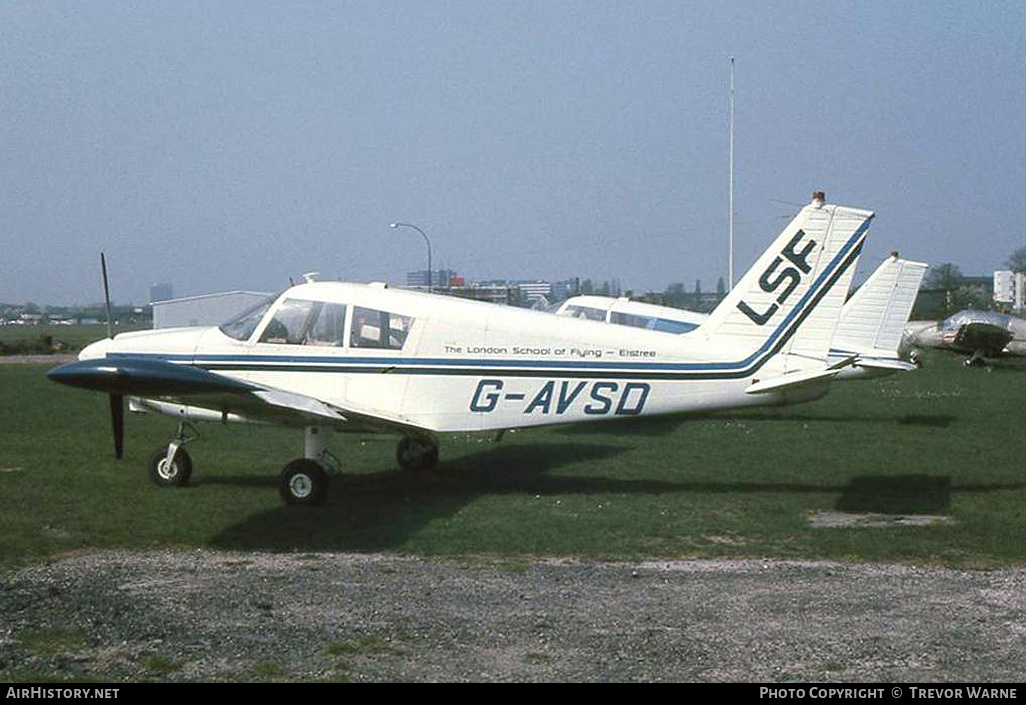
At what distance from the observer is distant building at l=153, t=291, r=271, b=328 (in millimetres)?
40031

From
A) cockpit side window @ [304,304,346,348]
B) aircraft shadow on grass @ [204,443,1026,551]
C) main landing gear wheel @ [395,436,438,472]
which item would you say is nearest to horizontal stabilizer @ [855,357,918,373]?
aircraft shadow on grass @ [204,443,1026,551]

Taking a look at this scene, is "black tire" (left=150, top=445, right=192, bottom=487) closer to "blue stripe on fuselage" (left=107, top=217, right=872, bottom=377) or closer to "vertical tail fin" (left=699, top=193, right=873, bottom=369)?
"blue stripe on fuselage" (left=107, top=217, right=872, bottom=377)

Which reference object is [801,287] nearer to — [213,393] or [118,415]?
[213,393]

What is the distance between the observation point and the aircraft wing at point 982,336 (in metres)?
37.4

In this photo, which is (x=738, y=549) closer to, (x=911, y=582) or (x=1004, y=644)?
(x=911, y=582)

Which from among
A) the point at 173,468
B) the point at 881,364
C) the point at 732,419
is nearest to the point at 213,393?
the point at 173,468

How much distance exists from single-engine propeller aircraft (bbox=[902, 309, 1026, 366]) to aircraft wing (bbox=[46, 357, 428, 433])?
3069 cm

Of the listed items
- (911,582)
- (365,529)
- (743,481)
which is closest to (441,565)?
(365,529)

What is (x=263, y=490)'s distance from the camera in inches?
466

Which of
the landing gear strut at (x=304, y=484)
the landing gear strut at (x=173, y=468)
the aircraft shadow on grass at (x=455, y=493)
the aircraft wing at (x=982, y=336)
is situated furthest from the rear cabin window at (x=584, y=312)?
the aircraft wing at (x=982, y=336)

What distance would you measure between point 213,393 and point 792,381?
5528 mm

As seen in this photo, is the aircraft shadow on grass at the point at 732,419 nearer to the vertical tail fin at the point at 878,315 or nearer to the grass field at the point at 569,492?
the grass field at the point at 569,492

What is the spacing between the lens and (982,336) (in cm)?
3750

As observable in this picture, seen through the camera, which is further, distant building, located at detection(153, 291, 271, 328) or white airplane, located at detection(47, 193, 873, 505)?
distant building, located at detection(153, 291, 271, 328)
